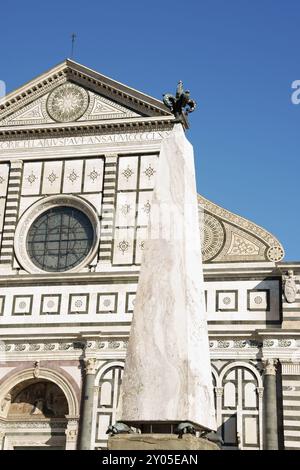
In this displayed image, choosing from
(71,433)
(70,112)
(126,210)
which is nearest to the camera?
(71,433)

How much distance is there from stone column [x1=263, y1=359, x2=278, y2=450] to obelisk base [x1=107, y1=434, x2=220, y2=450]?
31.5 ft

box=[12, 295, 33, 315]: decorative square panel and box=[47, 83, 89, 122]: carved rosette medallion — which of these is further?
box=[47, 83, 89, 122]: carved rosette medallion

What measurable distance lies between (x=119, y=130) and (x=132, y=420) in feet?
44.3

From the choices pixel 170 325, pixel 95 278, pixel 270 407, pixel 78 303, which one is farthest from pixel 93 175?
pixel 170 325

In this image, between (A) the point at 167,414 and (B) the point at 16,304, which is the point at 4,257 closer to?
(B) the point at 16,304

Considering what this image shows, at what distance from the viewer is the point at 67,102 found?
20547 millimetres

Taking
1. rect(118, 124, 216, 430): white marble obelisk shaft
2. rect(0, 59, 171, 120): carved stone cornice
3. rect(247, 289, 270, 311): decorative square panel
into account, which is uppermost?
rect(0, 59, 171, 120): carved stone cornice

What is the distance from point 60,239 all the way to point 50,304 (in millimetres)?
1790

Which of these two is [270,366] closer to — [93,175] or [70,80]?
[93,175]

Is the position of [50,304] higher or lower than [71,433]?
higher

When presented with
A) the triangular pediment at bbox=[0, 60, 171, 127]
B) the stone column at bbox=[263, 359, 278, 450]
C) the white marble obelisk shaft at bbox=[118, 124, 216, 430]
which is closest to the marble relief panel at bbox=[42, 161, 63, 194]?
the triangular pediment at bbox=[0, 60, 171, 127]

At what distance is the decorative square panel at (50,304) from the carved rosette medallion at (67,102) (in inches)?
194

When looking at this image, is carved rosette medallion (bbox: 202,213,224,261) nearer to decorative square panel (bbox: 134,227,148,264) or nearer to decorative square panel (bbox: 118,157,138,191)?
decorative square panel (bbox: 134,227,148,264)

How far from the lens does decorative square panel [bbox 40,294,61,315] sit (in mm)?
18312
